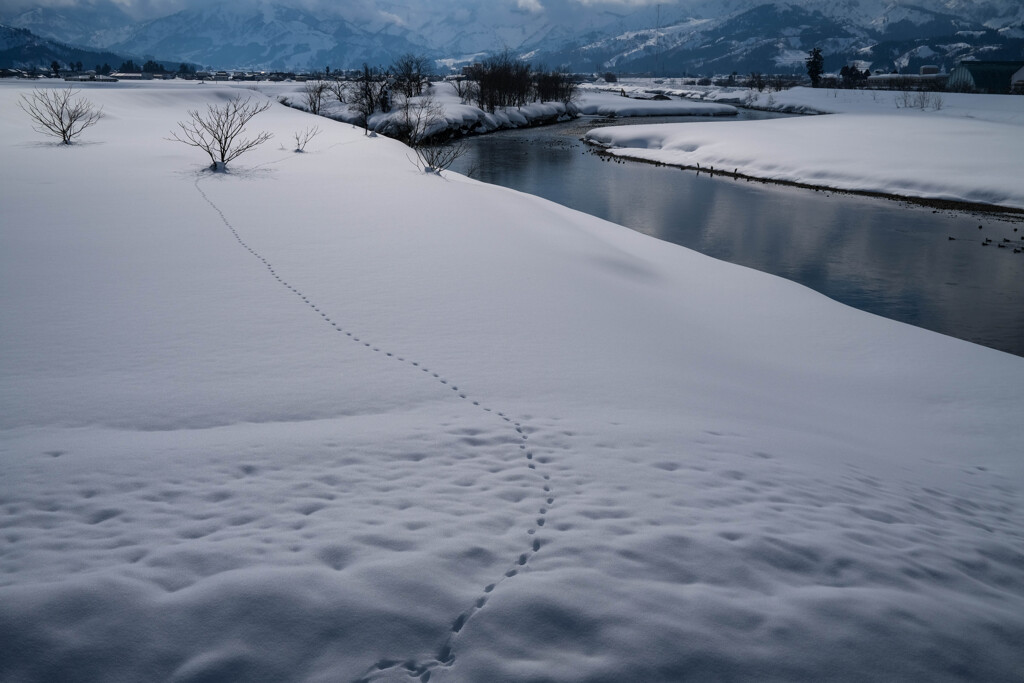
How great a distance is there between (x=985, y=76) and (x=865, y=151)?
72359 millimetres

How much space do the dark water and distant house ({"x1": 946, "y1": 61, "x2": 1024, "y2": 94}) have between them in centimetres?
7347

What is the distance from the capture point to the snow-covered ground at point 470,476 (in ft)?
10.1

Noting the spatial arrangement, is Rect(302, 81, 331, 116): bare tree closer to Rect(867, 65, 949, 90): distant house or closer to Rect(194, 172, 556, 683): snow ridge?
Rect(194, 172, 556, 683): snow ridge

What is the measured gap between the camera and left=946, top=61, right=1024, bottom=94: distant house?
8112 cm

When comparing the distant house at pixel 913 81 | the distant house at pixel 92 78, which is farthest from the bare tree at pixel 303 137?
the distant house at pixel 913 81

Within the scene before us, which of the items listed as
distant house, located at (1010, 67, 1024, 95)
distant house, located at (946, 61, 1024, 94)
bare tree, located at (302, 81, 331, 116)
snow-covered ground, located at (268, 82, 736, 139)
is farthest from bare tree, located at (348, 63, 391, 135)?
distant house, located at (946, 61, 1024, 94)

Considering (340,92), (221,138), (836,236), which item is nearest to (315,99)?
(340,92)

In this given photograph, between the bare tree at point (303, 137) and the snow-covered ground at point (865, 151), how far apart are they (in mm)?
16953

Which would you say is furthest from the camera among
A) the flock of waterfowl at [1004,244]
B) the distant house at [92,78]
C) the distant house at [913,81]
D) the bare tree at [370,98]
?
the distant house at [913,81]

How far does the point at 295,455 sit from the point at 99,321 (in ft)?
15.0

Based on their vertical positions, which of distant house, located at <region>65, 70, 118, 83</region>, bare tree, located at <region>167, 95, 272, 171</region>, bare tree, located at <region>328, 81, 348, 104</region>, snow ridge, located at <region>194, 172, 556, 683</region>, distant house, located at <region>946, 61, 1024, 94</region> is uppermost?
distant house, located at <region>946, 61, 1024, 94</region>

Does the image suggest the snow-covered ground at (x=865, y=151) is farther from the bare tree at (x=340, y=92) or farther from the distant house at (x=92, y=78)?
the distant house at (x=92, y=78)

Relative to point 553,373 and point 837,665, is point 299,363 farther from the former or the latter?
point 837,665

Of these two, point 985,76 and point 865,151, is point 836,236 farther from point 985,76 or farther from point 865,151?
point 985,76
